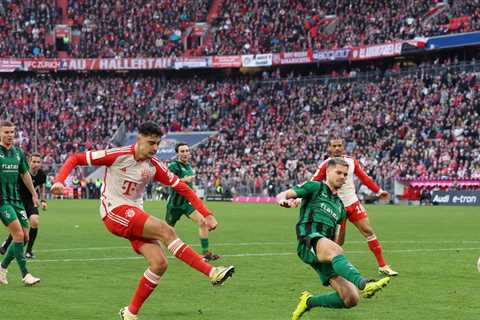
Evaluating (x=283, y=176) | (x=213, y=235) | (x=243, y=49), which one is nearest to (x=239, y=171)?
(x=283, y=176)

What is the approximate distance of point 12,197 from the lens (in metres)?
14.7

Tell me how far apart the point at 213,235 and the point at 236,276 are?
10578 millimetres

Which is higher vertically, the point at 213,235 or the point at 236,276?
the point at 236,276

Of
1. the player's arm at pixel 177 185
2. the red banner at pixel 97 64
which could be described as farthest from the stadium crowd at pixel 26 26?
the player's arm at pixel 177 185

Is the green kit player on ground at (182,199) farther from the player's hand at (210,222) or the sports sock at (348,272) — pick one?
the sports sock at (348,272)

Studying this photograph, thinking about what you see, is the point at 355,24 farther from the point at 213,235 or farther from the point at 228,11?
the point at 213,235

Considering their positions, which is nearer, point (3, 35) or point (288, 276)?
point (288, 276)

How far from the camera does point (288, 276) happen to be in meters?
15.5

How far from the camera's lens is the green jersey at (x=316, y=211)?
35.1 feet

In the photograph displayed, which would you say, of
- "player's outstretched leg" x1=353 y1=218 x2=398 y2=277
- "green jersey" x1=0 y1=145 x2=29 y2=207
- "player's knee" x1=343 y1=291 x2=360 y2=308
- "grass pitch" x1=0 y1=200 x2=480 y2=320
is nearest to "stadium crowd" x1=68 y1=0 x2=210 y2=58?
"grass pitch" x1=0 y1=200 x2=480 y2=320

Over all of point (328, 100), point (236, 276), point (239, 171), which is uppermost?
point (236, 276)

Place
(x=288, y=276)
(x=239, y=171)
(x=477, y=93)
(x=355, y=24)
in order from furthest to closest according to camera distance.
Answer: (x=355, y=24) < (x=239, y=171) < (x=477, y=93) < (x=288, y=276)

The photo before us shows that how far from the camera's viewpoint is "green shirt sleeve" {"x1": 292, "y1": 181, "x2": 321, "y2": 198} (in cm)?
1068

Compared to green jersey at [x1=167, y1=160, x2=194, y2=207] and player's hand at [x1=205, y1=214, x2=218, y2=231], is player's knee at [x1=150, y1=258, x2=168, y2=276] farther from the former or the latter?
green jersey at [x1=167, y1=160, x2=194, y2=207]
